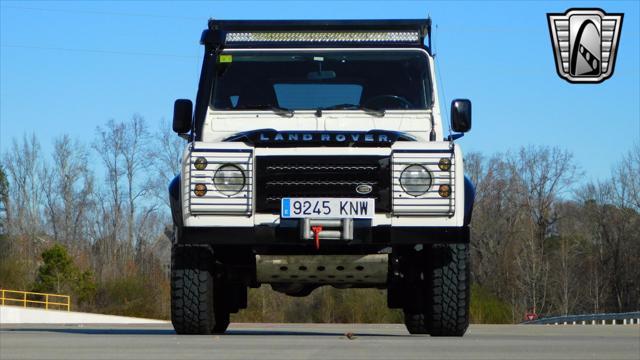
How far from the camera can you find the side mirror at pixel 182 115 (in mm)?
12625

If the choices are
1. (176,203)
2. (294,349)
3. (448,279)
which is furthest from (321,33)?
(294,349)

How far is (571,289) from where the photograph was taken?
8081cm

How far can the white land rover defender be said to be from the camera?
11.3 m

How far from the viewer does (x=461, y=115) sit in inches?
488

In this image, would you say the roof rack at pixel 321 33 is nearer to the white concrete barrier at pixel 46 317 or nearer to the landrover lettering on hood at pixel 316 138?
the landrover lettering on hood at pixel 316 138

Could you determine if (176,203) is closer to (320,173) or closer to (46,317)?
(320,173)

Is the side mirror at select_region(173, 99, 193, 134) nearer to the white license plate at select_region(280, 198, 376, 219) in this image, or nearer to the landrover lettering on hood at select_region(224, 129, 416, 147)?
the landrover lettering on hood at select_region(224, 129, 416, 147)

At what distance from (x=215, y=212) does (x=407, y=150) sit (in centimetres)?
194

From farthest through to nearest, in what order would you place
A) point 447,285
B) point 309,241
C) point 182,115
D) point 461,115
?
point 182,115 < point 461,115 < point 447,285 < point 309,241

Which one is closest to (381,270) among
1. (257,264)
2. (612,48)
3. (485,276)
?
(257,264)

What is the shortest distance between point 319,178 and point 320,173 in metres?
0.05

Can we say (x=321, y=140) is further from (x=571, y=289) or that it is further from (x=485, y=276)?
(x=571, y=289)

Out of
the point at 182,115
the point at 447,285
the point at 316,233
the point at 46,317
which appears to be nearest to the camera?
the point at 316,233

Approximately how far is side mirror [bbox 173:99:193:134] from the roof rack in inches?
28.2
